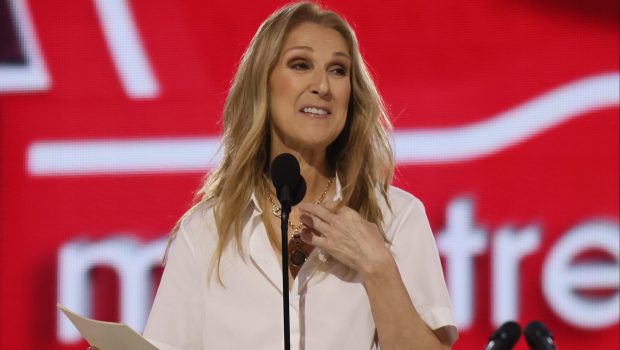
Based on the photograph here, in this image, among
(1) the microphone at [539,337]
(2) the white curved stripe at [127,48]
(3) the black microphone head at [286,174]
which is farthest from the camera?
(2) the white curved stripe at [127,48]

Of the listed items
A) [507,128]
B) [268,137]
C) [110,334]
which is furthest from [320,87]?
[507,128]

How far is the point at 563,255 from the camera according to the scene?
3.68m

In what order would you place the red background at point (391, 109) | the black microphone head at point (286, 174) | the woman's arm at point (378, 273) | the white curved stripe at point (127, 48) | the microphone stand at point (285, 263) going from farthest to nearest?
the white curved stripe at point (127, 48), the red background at point (391, 109), the woman's arm at point (378, 273), the black microphone head at point (286, 174), the microphone stand at point (285, 263)

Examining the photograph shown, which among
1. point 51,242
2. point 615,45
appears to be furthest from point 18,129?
point 615,45

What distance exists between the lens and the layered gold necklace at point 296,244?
245cm

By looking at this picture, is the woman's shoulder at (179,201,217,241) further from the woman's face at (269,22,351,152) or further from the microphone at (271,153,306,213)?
the microphone at (271,153,306,213)

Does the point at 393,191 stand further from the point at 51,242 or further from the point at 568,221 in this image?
the point at 51,242

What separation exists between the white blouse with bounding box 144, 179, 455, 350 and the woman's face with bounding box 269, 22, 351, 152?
17cm

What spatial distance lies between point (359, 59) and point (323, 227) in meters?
0.49

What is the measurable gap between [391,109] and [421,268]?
1.42 m

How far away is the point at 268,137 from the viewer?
2.62m

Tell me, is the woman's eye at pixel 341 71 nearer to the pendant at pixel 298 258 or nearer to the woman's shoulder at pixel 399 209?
the woman's shoulder at pixel 399 209

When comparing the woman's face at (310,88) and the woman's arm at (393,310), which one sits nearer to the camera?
the woman's arm at (393,310)

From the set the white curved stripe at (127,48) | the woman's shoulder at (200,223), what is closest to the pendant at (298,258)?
the woman's shoulder at (200,223)
